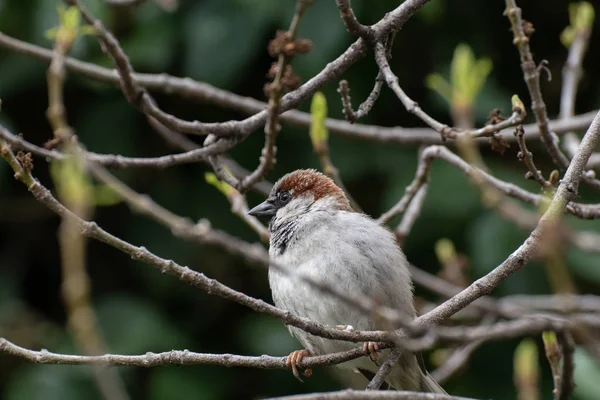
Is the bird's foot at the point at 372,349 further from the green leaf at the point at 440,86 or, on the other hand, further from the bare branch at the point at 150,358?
the green leaf at the point at 440,86

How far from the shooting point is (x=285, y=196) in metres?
3.36

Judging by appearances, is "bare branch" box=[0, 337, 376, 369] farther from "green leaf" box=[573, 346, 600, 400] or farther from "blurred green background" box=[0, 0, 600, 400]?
"blurred green background" box=[0, 0, 600, 400]

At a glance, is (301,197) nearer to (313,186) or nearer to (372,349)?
(313,186)

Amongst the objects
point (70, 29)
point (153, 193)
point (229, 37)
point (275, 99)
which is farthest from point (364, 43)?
point (153, 193)

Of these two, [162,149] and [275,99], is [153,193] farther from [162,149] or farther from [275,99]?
[275,99]

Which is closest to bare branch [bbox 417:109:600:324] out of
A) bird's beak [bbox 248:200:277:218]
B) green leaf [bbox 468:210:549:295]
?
bird's beak [bbox 248:200:277:218]

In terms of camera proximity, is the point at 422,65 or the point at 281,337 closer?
the point at 281,337

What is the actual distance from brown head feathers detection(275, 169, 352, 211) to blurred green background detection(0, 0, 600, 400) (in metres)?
0.51

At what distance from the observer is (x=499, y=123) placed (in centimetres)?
225

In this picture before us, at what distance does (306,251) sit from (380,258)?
0.83 ft

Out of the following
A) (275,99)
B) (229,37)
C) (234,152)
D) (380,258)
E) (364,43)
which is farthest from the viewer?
(234,152)

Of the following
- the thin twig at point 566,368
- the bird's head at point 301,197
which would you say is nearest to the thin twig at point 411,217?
the bird's head at point 301,197

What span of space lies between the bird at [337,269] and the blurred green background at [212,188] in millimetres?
672

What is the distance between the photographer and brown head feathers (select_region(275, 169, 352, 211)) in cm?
327
